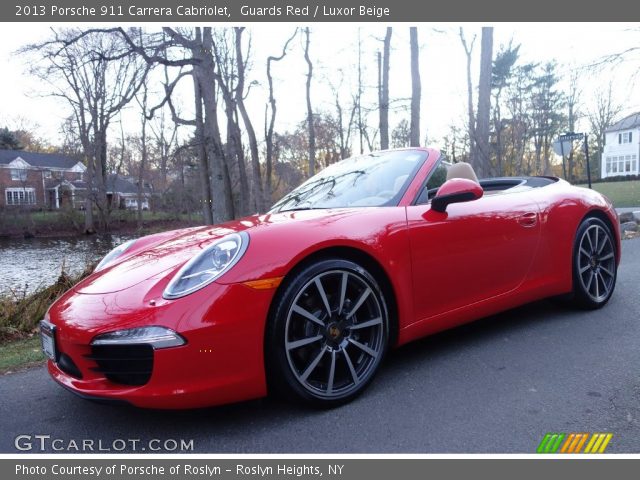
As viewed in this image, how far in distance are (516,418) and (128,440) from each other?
5.89ft

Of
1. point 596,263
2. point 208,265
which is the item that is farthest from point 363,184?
point 596,263

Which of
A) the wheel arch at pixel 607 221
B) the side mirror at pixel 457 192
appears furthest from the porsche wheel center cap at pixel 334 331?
the wheel arch at pixel 607 221

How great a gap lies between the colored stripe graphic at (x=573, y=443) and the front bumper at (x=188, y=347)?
49.1 inches

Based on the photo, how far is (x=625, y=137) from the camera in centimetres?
5625

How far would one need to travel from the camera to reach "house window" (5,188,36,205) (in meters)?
36.8

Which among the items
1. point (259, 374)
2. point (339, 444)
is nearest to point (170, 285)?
point (259, 374)

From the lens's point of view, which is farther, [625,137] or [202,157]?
[625,137]

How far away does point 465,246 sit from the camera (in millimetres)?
2875

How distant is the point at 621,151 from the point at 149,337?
67.1 m

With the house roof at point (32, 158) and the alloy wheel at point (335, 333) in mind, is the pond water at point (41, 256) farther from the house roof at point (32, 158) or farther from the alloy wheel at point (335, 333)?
the house roof at point (32, 158)

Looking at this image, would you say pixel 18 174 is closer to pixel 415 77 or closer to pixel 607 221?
pixel 415 77

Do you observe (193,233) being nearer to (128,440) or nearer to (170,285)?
Result: (170,285)

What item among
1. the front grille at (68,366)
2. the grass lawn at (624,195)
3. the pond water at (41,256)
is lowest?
the pond water at (41,256)

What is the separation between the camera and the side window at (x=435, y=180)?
292 cm
